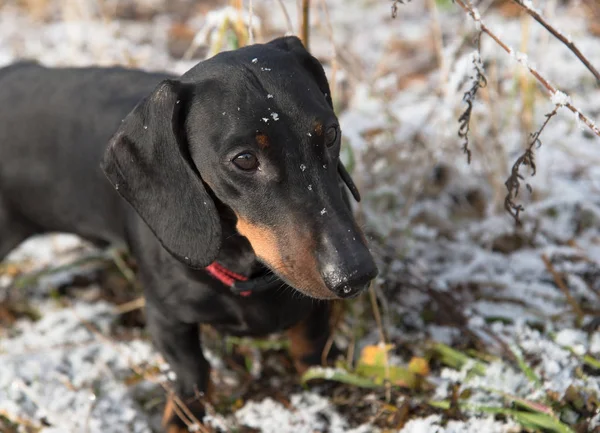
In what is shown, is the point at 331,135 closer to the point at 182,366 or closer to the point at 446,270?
the point at 182,366

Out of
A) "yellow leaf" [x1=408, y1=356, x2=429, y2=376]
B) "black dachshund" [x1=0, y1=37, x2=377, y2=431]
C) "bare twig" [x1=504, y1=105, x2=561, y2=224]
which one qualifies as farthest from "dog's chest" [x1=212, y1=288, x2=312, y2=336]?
"bare twig" [x1=504, y1=105, x2=561, y2=224]

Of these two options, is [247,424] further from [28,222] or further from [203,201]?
[28,222]

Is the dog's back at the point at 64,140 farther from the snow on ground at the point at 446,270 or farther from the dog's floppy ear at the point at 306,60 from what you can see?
the dog's floppy ear at the point at 306,60

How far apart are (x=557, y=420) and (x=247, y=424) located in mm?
1099

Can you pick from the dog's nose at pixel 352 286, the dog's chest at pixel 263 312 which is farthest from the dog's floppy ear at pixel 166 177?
the dog's nose at pixel 352 286

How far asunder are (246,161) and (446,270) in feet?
5.18

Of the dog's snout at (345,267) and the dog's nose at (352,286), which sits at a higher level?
the dog's snout at (345,267)

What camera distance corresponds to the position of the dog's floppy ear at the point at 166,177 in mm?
1949

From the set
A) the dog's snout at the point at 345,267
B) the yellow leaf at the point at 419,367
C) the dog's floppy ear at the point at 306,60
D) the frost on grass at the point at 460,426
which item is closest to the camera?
the dog's snout at the point at 345,267

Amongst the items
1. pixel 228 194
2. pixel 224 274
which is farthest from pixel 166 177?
pixel 224 274

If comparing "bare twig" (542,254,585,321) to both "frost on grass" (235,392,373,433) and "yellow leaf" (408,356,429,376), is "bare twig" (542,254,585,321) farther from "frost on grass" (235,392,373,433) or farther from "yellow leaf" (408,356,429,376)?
"frost on grass" (235,392,373,433)

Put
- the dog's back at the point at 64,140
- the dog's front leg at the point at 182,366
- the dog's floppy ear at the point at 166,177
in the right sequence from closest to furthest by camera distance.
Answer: the dog's floppy ear at the point at 166,177, the dog's front leg at the point at 182,366, the dog's back at the point at 64,140

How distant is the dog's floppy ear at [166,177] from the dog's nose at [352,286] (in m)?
0.44

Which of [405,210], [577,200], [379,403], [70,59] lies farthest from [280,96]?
[70,59]
